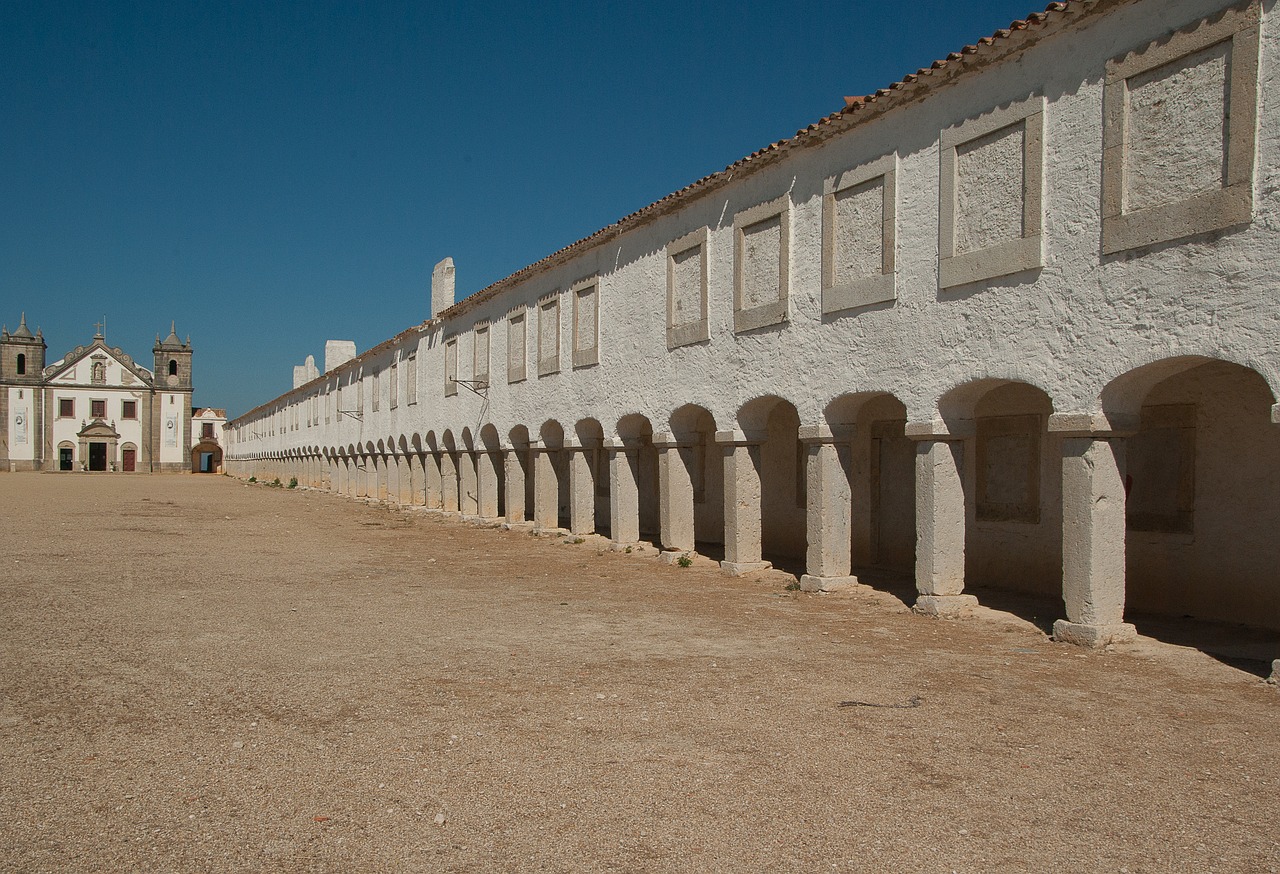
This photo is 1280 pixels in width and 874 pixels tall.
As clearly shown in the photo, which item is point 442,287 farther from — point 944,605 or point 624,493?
point 944,605

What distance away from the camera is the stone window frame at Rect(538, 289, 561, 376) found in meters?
18.5

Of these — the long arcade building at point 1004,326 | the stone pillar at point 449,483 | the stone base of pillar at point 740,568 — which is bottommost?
the stone base of pillar at point 740,568

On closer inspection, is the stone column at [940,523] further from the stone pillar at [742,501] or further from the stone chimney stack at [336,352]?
the stone chimney stack at [336,352]

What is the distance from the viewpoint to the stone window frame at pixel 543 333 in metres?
18.5

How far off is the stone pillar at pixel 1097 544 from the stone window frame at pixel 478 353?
15721 millimetres

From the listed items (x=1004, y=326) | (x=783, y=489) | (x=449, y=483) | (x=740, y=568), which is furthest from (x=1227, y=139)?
(x=449, y=483)

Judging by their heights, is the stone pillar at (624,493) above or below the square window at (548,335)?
below

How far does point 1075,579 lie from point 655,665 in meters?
4.03

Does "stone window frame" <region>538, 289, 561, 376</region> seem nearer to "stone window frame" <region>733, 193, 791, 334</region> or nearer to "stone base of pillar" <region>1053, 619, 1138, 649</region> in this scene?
"stone window frame" <region>733, 193, 791, 334</region>

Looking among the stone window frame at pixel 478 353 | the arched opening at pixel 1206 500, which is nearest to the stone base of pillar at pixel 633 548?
the stone window frame at pixel 478 353

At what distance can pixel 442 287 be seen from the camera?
2711 cm

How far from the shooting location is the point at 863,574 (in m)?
13.3

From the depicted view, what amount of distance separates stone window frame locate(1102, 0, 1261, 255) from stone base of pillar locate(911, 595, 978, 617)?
3.92 metres

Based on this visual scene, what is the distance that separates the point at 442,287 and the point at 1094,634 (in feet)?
73.2
